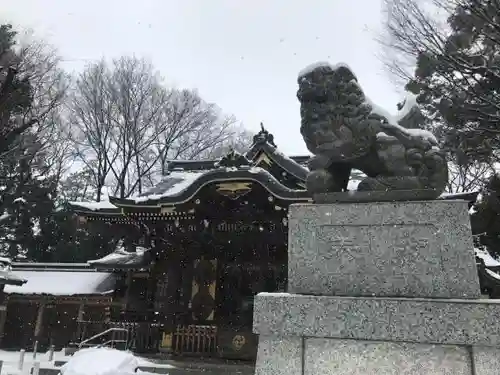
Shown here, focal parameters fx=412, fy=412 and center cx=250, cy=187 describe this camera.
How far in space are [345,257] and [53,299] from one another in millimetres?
15712

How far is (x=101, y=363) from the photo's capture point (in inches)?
285

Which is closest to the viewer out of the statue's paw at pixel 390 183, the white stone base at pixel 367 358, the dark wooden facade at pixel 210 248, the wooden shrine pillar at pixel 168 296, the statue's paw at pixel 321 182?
the white stone base at pixel 367 358

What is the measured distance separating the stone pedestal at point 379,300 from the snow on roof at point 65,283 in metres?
13.3

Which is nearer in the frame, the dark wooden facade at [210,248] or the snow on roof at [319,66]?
the snow on roof at [319,66]

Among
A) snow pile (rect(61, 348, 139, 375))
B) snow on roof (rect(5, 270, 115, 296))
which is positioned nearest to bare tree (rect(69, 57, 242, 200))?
snow on roof (rect(5, 270, 115, 296))

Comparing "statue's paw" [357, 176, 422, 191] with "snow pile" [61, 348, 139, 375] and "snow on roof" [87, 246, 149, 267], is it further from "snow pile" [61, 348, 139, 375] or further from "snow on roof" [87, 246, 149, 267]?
"snow on roof" [87, 246, 149, 267]

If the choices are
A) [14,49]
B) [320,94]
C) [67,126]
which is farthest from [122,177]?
[320,94]

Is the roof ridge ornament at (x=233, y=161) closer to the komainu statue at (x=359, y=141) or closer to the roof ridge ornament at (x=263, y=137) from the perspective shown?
the roof ridge ornament at (x=263, y=137)

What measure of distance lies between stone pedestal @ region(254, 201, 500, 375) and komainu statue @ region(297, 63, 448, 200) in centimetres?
22

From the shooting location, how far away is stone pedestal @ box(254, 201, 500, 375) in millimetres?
2354

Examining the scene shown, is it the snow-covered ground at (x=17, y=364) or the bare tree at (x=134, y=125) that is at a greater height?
the bare tree at (x=134, y=125)

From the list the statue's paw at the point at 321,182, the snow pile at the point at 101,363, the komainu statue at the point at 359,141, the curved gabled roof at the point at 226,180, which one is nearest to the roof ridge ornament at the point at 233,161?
the curved gabled roof at the point at 226,180

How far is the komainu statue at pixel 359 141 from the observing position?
9.55 ft

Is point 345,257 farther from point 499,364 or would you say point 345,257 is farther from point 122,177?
point 122,177
